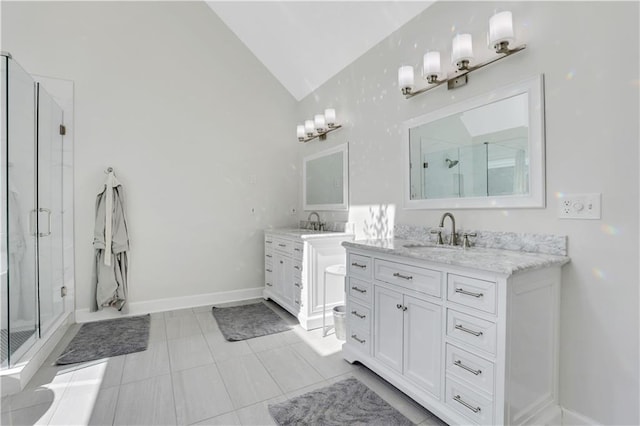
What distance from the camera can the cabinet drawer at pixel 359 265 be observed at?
2.15m

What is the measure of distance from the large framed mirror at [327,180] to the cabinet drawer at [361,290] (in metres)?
1.19

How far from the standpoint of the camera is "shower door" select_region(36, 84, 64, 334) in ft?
8.54

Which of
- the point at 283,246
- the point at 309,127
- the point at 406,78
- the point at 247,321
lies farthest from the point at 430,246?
the point at 309,127

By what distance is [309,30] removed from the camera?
3.22m

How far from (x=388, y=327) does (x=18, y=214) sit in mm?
2596

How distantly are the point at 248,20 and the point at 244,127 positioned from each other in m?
1.14

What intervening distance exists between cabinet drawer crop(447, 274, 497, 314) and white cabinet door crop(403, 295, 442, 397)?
131mm

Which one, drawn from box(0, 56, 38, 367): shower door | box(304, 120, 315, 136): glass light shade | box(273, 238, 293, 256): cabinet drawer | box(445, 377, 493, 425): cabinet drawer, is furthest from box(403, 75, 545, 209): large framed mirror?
box(0, 56, 38, 367): shower door

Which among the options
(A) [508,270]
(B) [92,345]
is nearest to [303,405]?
(A) [508,270]

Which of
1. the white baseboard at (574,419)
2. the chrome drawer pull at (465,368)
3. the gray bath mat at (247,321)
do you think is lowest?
the gray bath mat at (247,321)

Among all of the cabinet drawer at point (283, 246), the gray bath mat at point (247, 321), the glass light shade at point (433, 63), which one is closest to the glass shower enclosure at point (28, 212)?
the gray bath mat at point (247, 321)

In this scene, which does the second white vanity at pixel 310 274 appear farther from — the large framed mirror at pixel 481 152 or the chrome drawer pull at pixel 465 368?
the chrome drawer pull at pixel 465 368

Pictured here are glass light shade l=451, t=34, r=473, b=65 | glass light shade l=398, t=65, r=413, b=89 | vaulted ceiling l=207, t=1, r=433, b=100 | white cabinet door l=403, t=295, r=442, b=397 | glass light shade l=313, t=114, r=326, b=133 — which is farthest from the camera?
glass light shade l=313, t=114, r=326, b=133

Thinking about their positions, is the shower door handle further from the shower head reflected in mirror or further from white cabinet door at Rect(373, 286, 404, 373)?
the shower head reflected in mirror
